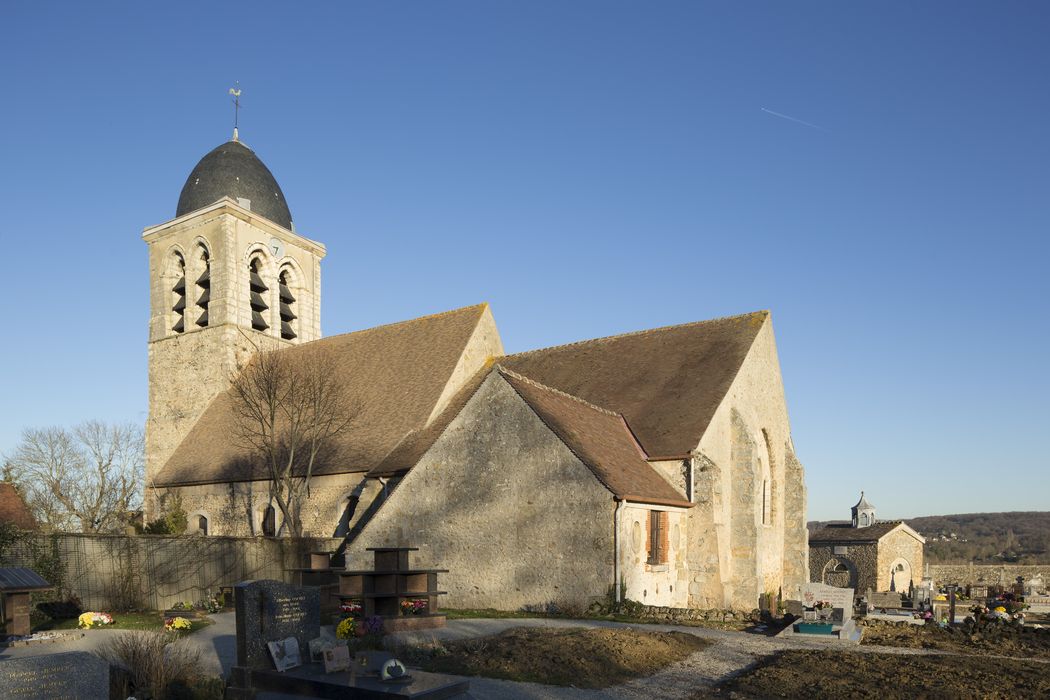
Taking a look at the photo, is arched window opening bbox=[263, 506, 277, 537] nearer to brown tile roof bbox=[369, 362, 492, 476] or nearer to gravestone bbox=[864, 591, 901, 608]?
brown tile roof bbox=[369, 362, 492, 476]

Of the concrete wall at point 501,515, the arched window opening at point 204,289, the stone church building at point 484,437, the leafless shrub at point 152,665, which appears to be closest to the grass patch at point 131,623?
the concrete wall at point 501,515

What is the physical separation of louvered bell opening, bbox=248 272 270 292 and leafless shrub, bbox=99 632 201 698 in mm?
27295

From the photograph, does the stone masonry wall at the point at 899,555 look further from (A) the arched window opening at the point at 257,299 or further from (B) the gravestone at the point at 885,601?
(A) the arched window opening at the point at 257,299

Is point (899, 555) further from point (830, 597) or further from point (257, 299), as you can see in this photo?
point (257, 299)

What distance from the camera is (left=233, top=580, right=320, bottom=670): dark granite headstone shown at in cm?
1054

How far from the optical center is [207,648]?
1391 centimetres

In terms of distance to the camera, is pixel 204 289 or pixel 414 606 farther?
pixel 204 289

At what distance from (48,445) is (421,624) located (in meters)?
37.8

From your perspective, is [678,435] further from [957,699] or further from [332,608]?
[957,699]

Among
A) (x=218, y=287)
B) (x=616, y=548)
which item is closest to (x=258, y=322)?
(x=218, y=287)

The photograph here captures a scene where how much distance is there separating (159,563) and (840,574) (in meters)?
33.5

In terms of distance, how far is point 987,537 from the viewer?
102 metres

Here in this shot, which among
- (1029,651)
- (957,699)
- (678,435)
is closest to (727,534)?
(678,435)

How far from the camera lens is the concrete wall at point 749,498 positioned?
69.6 ft
